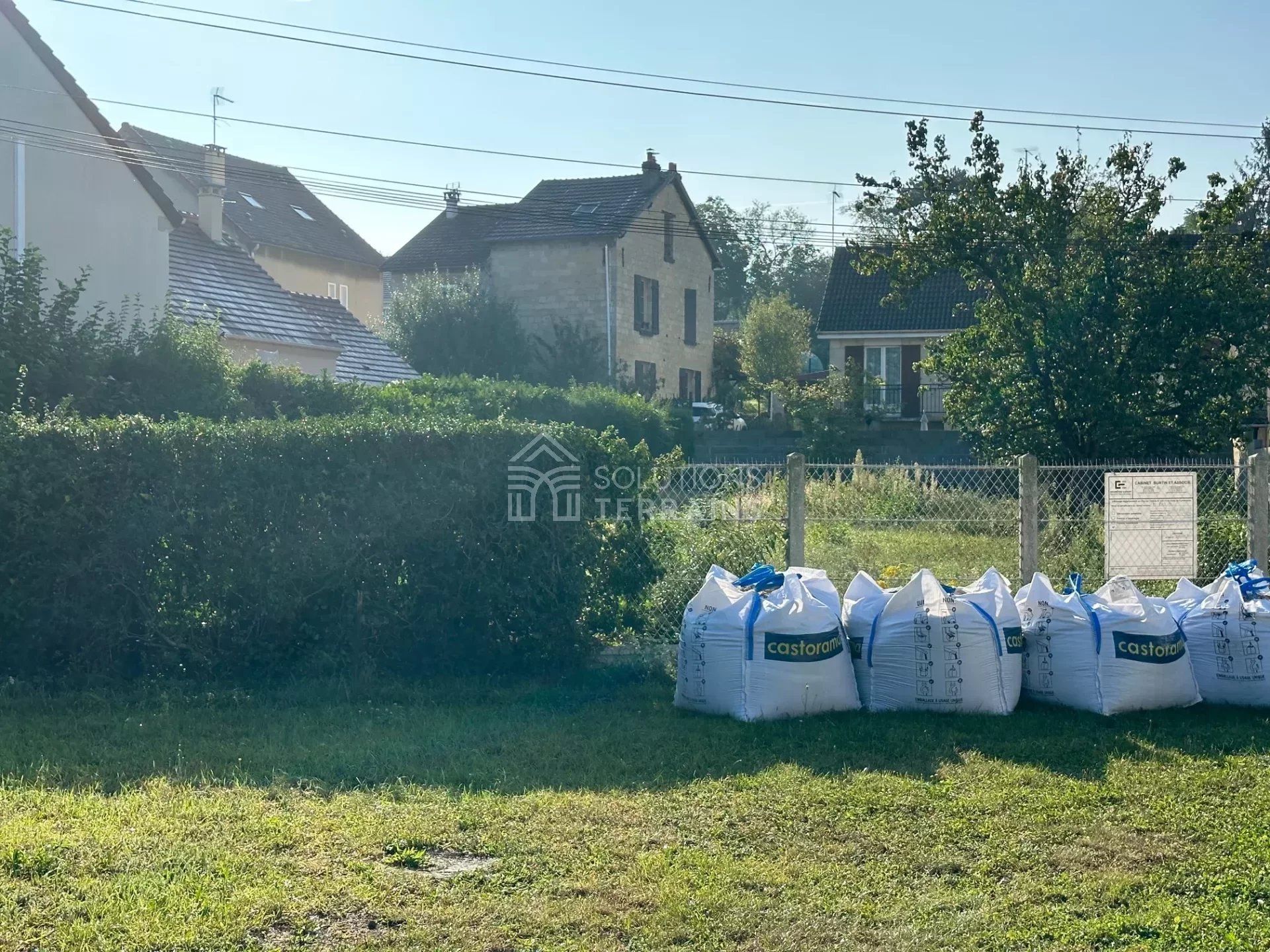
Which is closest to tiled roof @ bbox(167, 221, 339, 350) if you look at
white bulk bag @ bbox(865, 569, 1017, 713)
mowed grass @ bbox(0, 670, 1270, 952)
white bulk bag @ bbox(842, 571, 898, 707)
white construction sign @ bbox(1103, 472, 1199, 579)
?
mowed grass @ bbox(0, 670, 1270, 952)

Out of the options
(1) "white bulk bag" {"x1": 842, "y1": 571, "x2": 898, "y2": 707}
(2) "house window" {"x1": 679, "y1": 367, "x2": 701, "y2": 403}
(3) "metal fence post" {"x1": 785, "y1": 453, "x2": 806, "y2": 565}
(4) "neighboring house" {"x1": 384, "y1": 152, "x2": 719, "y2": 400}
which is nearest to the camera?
(1) "white bulk bag" {"x1": 842, "y1": 571, "x2": 898, "y2": 707}

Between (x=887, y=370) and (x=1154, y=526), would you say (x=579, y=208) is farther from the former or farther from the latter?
(x=1154, y=526)

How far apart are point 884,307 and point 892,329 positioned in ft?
2.73

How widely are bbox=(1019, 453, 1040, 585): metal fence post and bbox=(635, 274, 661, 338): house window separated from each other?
2919 centimetres

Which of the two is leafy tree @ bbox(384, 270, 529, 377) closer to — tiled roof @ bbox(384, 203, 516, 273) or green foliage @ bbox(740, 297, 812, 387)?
tiled roof @ bbox(384, 203, 516, 273)

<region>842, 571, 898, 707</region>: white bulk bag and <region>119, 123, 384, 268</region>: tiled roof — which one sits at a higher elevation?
<region>119, 123, 384, 268</region>: tiled roof

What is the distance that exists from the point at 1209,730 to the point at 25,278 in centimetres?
1125

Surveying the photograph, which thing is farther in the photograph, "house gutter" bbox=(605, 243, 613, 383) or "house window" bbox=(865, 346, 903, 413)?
"house gutter" bbox=(605, 243, 613, 383)

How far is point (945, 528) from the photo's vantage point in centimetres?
1003

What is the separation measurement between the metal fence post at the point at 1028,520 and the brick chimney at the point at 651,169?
3023 centimetres

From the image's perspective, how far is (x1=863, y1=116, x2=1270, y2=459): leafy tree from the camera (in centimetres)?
1416

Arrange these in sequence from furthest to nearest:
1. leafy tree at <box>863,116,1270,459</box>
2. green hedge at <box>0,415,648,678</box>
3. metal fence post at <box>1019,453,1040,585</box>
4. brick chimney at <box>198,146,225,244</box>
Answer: brick chimney at <box>198,146,225,244</box>
leafy tree at <box>863,116,1270,459</box>
metal fence post at <box>1019,453,1040,585</box>
green hedge at <box>0,415,648,678</box>

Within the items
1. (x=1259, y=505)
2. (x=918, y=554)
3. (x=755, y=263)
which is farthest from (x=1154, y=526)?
(x=755, y=263)

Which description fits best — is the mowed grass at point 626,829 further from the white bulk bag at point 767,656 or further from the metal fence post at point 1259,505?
the metal fence post at point 1259,505
